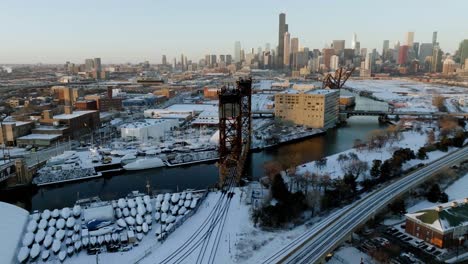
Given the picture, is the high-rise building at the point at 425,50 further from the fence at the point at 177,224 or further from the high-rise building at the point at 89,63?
the fence at the point at 177,224

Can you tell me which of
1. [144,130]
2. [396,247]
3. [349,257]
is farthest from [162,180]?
[396,247]

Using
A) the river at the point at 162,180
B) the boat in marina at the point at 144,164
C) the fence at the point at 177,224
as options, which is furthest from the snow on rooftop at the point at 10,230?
the boat in marina at the point at 144,164

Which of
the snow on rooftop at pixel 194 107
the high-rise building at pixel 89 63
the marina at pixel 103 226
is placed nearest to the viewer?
the marina at pixel 103 226

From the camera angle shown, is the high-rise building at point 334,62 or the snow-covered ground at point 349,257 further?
the high-rise building at point 334,62

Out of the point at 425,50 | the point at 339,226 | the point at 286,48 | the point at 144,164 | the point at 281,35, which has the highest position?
the point at 281,35

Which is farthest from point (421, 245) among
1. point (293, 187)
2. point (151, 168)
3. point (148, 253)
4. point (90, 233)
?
point (151, 168)

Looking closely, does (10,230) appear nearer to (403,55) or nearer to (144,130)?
(144,130)
